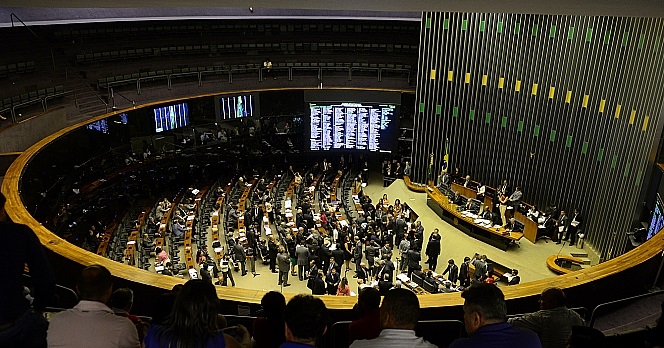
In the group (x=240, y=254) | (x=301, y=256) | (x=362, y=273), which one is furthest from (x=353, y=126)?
(x=362, y=273)

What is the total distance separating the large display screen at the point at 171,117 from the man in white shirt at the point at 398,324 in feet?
46.1

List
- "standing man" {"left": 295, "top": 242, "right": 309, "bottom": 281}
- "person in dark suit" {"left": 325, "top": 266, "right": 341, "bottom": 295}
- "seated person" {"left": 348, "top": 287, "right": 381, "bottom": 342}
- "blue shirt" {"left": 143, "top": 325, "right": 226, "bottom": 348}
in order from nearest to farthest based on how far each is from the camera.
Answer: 1. "blue shirt" {"left": 143, "top": 325, "right": 226, "bottom": 348}
2. "seated person" {"left": 348, "top": 287, "right": 381, "bottom": 342}
3. "person in dark suit" {"left": 325, "top": 266, "right": 341, "bottom": 295}
4. "standing man" {"left": 295, "top": 242, "right": 309, "bottom": 281}

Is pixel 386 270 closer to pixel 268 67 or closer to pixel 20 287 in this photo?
pixel 20 287

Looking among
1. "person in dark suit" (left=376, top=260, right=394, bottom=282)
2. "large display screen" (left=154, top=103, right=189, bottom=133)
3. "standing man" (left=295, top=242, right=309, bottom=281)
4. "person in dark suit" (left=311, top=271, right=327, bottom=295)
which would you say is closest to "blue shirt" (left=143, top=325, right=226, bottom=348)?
"person in dark suit" (left=311, top=271, right=327, bottom=295)

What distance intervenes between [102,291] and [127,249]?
979 cm

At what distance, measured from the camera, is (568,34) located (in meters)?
14.0

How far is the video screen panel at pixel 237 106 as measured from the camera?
1734 cm

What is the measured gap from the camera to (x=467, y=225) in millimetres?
14891

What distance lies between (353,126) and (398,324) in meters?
15.8

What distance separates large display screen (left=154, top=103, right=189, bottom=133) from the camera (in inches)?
625

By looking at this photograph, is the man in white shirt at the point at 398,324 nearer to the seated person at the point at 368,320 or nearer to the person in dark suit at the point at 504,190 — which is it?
the seated person at the point at 368,320

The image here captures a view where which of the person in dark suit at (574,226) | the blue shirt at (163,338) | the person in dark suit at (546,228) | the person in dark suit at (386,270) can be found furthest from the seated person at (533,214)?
the blue shirt at (163,338)

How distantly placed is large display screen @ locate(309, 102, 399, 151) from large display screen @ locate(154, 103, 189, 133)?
411 centimetres

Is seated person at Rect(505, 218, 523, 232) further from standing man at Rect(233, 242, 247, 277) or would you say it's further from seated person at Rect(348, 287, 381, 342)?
seated person at Rect(348, 287, 381, 342)
